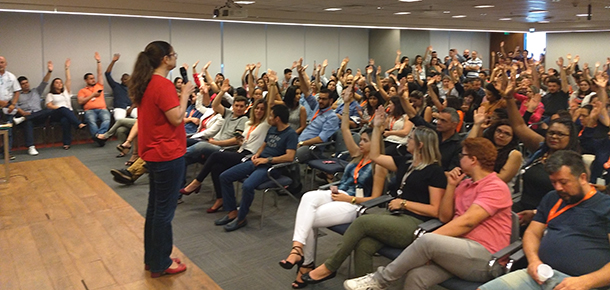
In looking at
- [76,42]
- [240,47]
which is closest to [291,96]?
[76,42]

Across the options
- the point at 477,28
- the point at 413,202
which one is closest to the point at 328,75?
the point at 477,28

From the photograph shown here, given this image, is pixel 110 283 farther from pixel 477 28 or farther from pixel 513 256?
pixel 477 28

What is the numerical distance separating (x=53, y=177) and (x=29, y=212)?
62.2 inches

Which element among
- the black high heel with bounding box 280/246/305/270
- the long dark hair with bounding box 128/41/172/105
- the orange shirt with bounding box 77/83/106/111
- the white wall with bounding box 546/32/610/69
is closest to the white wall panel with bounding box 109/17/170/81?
the orange shirt with bounding box 77/83/106/111

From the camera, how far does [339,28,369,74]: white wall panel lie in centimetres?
1401

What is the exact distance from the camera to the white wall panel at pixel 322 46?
43.2 ft

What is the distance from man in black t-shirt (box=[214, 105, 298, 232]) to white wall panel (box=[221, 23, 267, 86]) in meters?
6.94

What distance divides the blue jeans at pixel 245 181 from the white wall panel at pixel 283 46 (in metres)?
7.74

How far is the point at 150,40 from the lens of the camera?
35.3 ft

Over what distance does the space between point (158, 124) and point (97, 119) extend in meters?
7.05

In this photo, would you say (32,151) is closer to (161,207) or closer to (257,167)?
(257,167)

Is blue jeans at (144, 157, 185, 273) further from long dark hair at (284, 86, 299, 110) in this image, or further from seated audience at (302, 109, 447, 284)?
long dark hair at (284, 86, 299, 110)

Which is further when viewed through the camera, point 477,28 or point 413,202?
point 477,28

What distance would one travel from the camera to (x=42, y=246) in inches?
169
